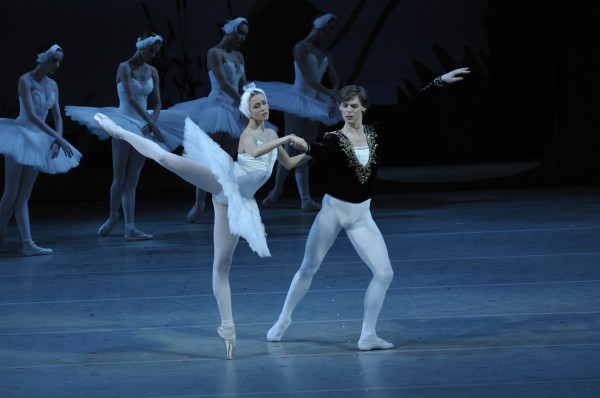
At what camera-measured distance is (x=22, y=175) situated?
600cm

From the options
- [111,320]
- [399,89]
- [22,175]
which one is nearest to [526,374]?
[111,320]

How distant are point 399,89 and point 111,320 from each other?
6.18 meters

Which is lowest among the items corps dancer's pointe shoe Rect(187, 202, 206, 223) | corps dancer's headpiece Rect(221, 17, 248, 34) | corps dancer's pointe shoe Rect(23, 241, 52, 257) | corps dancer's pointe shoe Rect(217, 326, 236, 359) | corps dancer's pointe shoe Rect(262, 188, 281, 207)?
corps dancer's pointe shoe Rect(262, 188, 281, 207)

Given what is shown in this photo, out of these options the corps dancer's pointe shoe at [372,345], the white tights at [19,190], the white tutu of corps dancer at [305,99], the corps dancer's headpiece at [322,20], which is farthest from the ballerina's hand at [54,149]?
the corps dancer's pointe shoe at [372,345]

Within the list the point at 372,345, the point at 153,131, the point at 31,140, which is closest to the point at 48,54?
the point at 31,140

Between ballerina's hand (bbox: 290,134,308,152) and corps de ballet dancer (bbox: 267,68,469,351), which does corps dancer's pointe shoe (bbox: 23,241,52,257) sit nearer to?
corps de ballet dancer (bbox: 267,68,469,351)

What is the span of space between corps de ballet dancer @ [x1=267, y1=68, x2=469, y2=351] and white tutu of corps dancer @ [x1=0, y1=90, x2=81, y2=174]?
8.78 ft

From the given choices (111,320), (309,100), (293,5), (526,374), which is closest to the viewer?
(526,374)

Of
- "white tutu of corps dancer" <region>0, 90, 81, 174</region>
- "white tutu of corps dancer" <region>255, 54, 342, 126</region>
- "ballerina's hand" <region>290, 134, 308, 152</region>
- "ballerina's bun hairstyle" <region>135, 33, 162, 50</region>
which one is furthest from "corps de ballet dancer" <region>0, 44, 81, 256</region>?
"ballerina's hand" <region>290, 134, 308, 152</region>

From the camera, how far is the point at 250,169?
3.56 m

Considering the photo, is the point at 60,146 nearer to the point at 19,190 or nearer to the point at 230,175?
the point at 19,190

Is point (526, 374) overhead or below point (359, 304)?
overhead

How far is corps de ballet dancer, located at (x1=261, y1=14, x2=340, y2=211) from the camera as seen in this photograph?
7.65 metres

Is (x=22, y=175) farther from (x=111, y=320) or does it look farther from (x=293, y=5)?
(x=293, y=5)
